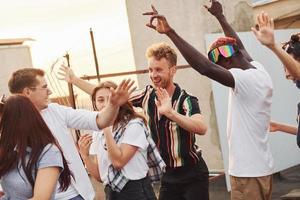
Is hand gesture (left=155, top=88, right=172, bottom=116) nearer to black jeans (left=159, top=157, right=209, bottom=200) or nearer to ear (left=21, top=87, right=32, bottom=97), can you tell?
black jeans (left=159, top=157, right=209, bottom=200)

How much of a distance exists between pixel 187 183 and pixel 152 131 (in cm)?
48

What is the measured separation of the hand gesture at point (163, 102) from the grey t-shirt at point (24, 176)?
1.00m

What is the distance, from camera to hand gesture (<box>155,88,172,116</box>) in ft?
10.8

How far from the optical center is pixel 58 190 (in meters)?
2.82

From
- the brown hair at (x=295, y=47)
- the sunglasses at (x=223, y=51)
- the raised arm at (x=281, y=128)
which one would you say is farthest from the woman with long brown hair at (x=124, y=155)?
the brown hair at (x=295, y=47)

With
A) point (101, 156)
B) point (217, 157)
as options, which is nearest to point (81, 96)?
point (217, 157)

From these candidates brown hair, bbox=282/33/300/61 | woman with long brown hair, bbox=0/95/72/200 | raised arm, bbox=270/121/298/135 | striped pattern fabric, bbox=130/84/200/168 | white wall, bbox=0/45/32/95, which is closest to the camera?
woman with long brown hair, bbox=0/95/72/200

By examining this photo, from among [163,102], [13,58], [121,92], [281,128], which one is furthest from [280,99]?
[13,58]

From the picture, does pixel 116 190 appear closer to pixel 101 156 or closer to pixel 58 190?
pixel 101 156

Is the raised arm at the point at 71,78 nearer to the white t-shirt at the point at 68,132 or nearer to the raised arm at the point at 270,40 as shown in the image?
the white t-shirt at the point at 68,132

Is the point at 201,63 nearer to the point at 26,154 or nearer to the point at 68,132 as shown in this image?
the point at 68,132

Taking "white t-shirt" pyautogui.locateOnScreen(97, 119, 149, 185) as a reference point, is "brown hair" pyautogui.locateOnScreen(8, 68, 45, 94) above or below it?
above

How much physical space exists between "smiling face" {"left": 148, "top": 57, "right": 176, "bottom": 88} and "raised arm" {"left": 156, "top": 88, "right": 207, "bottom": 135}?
178 mm

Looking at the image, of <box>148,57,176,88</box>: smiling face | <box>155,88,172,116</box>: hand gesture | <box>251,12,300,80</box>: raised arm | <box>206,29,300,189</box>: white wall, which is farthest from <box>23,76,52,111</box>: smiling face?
<box>206,29,300,189</box>: white wall
